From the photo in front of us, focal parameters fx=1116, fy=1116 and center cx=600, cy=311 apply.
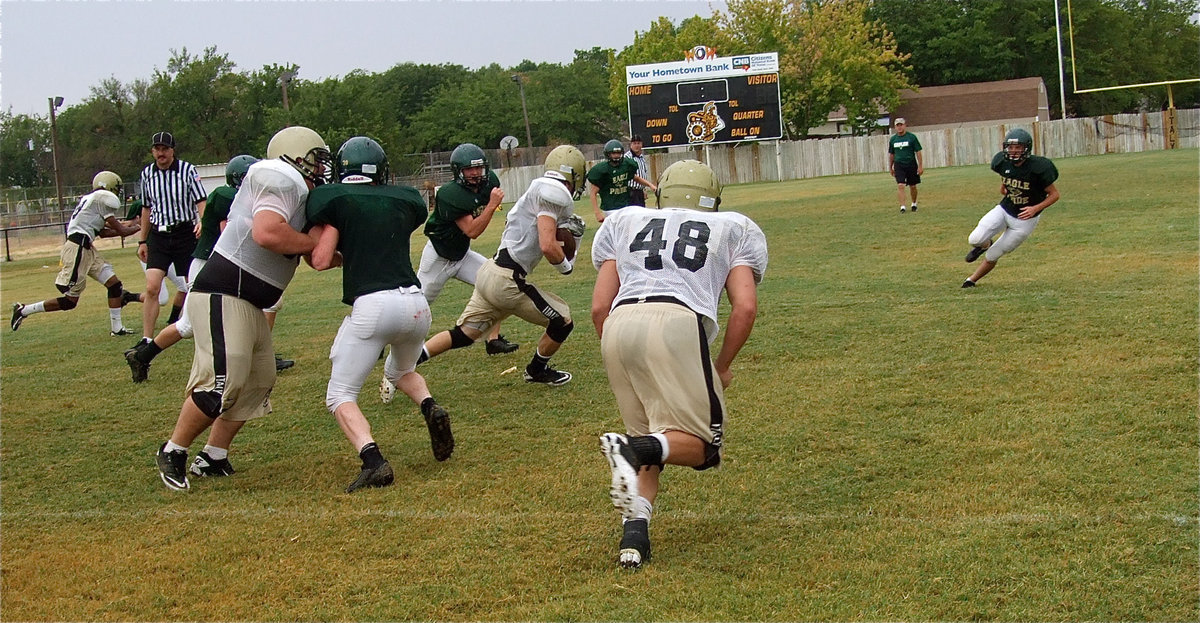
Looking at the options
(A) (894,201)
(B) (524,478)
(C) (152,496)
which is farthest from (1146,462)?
(A) (894,201)

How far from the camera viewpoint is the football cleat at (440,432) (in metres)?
6.09

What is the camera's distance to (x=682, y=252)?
4.71 meters

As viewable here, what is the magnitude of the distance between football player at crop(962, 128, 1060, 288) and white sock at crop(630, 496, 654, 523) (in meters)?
7.68

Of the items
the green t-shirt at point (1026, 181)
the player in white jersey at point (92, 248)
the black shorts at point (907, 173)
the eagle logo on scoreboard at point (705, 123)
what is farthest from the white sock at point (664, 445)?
the eagle logo on scoreboard at point (705, 123)

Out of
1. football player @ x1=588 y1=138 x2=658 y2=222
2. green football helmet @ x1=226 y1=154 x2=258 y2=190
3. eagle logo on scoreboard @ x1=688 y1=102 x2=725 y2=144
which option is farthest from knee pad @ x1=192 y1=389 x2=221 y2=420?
eagle logo on scoreboard @ x1=688 y1=102 x2=725 y2=144

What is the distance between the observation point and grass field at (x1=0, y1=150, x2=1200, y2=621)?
4.21m

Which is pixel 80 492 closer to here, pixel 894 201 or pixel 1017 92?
pixel 894 201

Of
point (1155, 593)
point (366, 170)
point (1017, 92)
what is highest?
point (1017, 92)

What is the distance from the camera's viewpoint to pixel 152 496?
5969mm

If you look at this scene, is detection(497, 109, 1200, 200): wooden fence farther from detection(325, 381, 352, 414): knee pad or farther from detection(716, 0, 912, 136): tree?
detection(325, 381, 352, 414): knee pad

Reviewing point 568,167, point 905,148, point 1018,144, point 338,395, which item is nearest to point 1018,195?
point 1018,144

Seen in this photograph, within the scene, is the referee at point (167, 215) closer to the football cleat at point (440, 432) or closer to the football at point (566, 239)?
the football at point (566, 239)

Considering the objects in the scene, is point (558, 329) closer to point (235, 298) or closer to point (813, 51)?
point (235, 298)

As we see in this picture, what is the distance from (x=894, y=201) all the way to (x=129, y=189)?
37.9 meters
